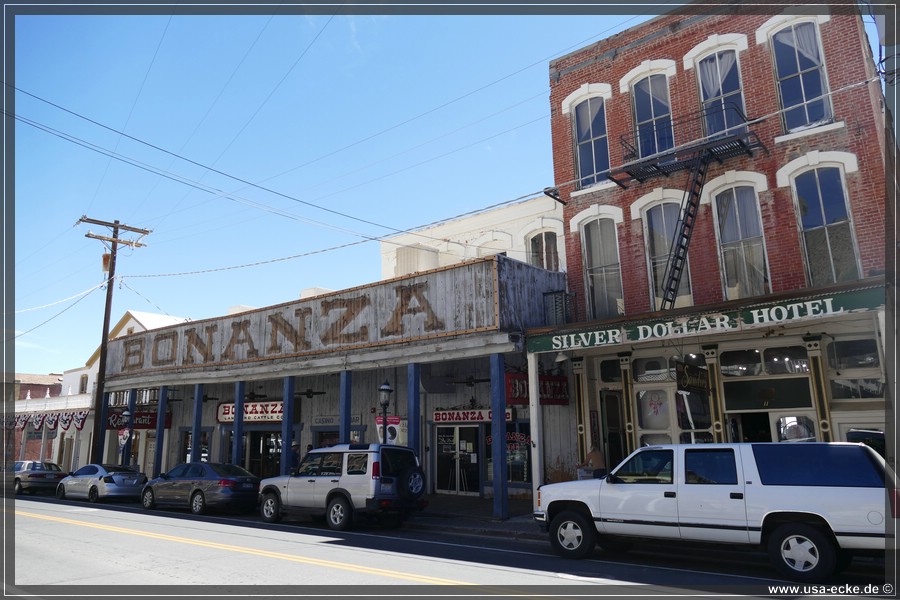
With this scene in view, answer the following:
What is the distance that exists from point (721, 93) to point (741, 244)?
13.0 feet

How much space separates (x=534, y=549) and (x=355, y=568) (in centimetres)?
392

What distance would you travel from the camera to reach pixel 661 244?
1600 cm

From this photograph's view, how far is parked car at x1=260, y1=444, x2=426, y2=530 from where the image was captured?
13789 millimetres

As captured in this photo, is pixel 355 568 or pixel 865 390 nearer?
pixel 355 568

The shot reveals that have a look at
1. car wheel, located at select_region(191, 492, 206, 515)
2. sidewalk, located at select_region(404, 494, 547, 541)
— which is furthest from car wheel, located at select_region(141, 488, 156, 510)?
sidewalk, located at select_region(404, 494, 547, 541)

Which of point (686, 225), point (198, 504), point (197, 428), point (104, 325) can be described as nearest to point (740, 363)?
point (686, 225)

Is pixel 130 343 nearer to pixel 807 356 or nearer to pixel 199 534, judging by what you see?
pixel 199 534

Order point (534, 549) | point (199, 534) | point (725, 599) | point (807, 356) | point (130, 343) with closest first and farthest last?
point (725, 599)
point (534, 549)
point (199, 534)
point (807, 356)
point (130, 343)

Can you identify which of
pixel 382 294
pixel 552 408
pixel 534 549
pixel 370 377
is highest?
pixel 382 294

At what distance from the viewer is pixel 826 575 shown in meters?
7.78

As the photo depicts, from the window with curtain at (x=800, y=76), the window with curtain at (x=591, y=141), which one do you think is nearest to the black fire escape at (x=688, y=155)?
the window with curtain at (x=800, y=76)

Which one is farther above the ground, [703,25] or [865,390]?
[703,25]

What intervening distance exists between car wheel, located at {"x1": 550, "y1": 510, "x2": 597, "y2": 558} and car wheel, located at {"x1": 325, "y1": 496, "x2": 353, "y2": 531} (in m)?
5.44

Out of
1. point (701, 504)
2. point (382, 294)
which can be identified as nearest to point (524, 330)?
point (382, 294)
